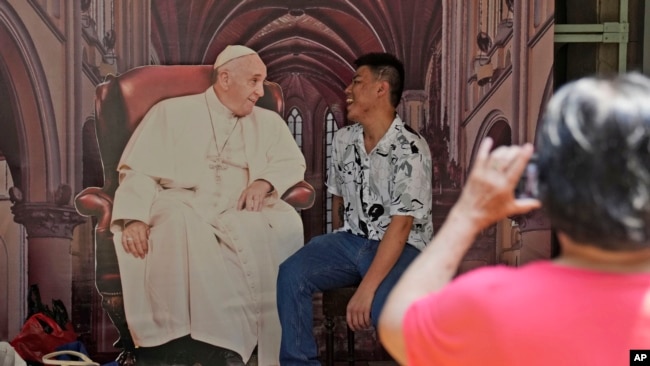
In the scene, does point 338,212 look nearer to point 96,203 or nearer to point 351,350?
point 351,350

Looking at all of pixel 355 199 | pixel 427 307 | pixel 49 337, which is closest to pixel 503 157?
pixel 427 307

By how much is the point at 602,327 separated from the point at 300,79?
3.16 meters

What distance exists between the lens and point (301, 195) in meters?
4.32

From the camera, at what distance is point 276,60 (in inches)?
169

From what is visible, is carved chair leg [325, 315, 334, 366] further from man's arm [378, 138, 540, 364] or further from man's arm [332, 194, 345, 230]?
man's arm [378, 138, 540, 364]

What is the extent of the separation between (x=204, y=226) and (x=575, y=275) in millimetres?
3069

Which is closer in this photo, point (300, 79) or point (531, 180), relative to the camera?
point (531, 180)

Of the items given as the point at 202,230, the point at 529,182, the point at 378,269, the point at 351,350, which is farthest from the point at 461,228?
the point at 202,230

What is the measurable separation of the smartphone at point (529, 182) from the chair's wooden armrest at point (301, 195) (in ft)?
9.59

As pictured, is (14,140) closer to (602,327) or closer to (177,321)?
(177,321)

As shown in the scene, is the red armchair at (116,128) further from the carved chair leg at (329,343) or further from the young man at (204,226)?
the carved chair leg at (329,343)

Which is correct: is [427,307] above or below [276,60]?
below

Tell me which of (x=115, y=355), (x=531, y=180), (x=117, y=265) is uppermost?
(x=531, y=180)

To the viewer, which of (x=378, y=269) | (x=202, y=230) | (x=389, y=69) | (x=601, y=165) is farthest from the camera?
(x=202, y=230)
